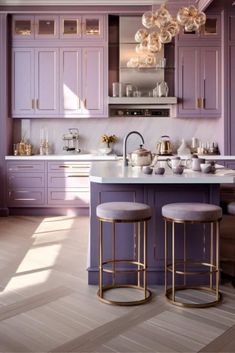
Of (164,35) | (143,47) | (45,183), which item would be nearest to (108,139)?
(45,183)

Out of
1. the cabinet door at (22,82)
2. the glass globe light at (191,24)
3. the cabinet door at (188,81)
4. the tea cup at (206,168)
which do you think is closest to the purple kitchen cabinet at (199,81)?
the cabinet door at (188,81)

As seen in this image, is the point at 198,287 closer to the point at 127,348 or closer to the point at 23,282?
the point at 127,348

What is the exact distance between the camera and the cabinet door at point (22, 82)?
21.5 feet

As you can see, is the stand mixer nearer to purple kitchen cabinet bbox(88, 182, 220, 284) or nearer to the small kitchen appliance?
the small kitchen appliance

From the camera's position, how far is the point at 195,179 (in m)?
3.13

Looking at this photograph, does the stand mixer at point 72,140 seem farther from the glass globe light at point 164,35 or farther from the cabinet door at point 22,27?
the glass globe light at point 164,35

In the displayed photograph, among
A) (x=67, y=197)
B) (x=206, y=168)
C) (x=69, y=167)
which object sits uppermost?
(x=69, y=167)

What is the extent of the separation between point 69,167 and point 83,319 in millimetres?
3939

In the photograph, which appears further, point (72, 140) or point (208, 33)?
point (72, 140)

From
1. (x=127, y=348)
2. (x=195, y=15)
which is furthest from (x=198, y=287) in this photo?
(x=195, y=15)

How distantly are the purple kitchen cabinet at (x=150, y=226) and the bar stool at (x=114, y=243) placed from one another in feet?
0.21

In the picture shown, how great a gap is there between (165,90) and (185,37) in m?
0.82

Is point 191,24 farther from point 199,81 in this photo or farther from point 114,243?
point 199,81

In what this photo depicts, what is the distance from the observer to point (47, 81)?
6586 millimetres
